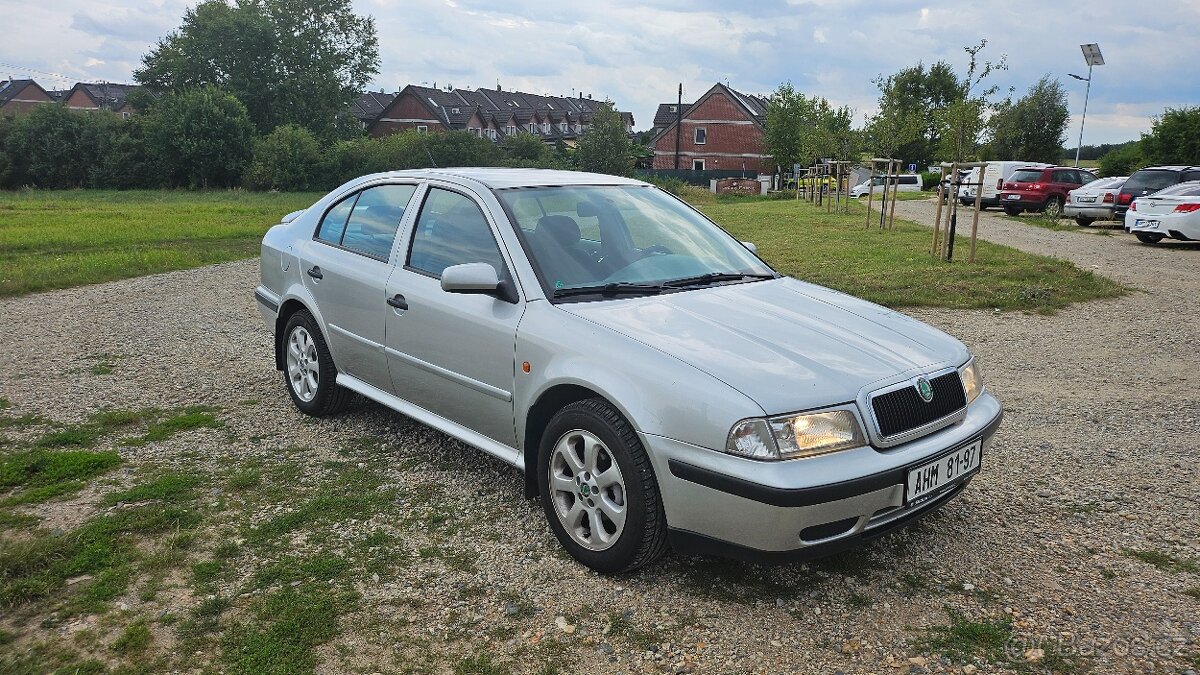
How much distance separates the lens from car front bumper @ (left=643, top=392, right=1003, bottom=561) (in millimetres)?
2914

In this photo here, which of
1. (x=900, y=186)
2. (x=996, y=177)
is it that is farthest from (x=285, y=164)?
(x=996, y=177)

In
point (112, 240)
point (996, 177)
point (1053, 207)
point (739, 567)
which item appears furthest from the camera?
point (996, 177)

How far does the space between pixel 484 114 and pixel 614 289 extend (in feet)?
270

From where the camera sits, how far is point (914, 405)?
10.6ft

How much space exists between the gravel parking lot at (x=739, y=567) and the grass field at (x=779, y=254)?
160 inches

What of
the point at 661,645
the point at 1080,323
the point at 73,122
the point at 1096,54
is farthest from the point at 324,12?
the point at 661,645

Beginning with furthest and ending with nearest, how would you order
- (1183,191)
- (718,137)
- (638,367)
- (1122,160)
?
1. (718,137)
2. (1122,160)
3. (1183,191)
4. (638,367)

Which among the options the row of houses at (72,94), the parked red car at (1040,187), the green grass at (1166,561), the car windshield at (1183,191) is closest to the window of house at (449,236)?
the green grass at (1166,561)

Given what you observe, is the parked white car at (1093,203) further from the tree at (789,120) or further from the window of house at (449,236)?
the tree at (789,120)

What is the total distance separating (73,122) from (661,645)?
181ft

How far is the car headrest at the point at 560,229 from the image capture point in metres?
4.10

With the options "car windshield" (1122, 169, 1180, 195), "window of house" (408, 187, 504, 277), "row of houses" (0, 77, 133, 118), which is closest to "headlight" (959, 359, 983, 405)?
"window of house" (408, 187, 504, 277)

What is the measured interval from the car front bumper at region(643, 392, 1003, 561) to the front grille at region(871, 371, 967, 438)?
0.29 ft

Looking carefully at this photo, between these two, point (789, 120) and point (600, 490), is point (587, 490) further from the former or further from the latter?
point (789, 120)
